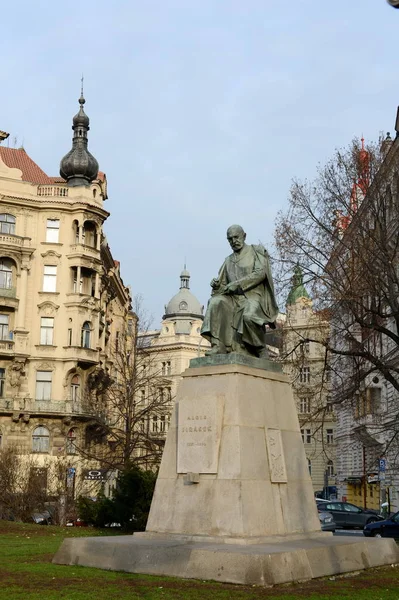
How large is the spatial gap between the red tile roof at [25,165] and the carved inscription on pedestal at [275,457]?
45.2 metres

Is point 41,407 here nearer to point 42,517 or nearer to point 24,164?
point 24,164

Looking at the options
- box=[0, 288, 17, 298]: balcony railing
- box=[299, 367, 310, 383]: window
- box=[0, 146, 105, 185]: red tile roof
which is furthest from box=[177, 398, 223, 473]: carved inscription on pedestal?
box=[0, 146, 105, 185]: red tile roof

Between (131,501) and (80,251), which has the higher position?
(80,251)

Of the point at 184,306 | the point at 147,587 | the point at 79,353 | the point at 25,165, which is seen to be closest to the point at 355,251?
the point at 147,587

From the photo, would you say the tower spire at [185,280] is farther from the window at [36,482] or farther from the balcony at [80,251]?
the window at [36,482]

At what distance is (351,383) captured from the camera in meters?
25.9

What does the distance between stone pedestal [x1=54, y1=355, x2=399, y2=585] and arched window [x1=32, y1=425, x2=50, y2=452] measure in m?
39.1

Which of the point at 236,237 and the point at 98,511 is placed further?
the point at 98,511

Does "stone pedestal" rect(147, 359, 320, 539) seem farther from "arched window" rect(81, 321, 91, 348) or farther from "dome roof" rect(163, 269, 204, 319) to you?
"dome roof" rect(163, 269, 204, 319)

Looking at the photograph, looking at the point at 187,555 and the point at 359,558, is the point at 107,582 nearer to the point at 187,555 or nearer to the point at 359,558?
the point at 187,555

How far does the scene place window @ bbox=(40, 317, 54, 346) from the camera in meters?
51.8

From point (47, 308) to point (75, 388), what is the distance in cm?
534

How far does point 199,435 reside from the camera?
1287 centimetres

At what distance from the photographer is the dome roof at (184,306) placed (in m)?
129
